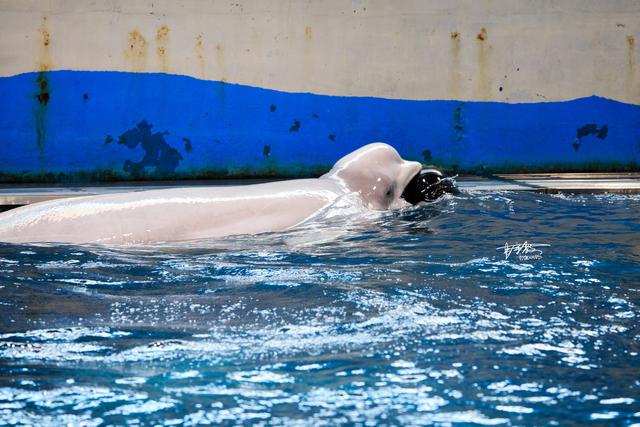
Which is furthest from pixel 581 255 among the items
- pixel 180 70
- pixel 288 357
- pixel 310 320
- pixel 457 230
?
pixel 180 70

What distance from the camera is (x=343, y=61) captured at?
348 inches

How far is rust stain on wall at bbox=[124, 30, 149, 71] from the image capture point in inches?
342

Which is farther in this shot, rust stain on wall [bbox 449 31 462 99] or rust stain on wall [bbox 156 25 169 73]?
rust stain on wall [bbox 449 31 462 99]

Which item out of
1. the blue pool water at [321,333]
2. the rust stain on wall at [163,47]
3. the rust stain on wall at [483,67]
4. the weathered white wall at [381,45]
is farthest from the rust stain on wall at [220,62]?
the blue pool water at [321,333]

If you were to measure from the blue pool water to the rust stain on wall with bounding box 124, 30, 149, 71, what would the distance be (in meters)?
4.94

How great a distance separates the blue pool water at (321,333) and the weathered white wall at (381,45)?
4810mm

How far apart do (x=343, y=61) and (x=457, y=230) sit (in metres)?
4.50

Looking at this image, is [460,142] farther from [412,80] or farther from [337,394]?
[337,394]

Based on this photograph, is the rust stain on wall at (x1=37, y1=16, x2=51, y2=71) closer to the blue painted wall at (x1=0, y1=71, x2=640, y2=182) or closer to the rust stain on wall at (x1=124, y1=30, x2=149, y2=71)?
the blue painted wall at (x1=0, y1=71, x2=640, y2=182)

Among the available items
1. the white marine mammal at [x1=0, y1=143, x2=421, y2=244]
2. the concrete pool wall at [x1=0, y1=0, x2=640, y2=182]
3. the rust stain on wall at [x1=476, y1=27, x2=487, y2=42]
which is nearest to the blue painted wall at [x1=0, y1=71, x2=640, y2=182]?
the concrete pool wall at [x1=0, y1=0, x2=640, y2=182]

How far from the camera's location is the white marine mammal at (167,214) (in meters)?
4.30

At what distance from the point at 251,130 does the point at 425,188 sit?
337cm

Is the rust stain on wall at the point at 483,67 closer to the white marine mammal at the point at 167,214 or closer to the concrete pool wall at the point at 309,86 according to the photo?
the concrete pool wall at the point at 309,86

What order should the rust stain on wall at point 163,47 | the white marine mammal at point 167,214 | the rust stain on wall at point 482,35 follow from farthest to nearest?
the rust stain on wall at point 482,35, the rust stain on wall at point 163,47, the white marine mammal at point 167,214
